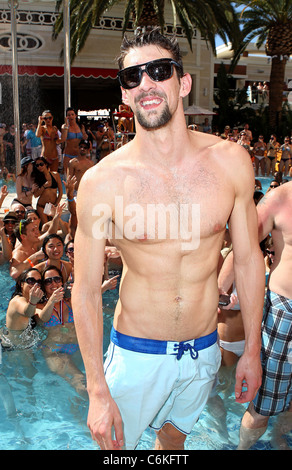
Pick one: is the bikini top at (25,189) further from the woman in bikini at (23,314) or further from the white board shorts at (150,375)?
the white board shorts at (150,375)

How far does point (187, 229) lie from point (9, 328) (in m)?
3.29

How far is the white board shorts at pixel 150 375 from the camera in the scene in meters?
2.12

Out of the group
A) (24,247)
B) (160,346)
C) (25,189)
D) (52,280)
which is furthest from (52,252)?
(160,346)

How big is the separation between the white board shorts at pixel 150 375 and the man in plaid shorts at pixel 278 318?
0.71 metres

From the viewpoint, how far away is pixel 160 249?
2072mm

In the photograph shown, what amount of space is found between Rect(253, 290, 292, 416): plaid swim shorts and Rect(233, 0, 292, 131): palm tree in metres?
18.9

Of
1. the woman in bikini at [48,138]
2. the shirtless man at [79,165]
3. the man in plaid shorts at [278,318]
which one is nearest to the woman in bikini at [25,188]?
the shirtless man at [79,165]

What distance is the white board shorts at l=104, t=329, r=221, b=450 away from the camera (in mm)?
2125

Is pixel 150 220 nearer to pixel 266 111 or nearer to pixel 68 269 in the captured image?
pixel 68 269

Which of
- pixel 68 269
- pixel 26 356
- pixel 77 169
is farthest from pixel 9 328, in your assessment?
pixel 77 169

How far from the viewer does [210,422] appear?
12.2ft

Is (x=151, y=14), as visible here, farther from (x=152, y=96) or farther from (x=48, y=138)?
(x=152, y=96)

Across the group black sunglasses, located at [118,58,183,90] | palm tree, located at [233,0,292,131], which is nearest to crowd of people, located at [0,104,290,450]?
black sunglasses, located at [118,58,183,90]

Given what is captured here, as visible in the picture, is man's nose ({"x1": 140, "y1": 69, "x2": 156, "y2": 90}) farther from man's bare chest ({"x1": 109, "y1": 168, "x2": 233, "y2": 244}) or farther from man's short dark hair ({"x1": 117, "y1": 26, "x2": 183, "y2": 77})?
man's bare chest ({"x1": 109, "y1": 168, "x2": 233, "y2": 244})
